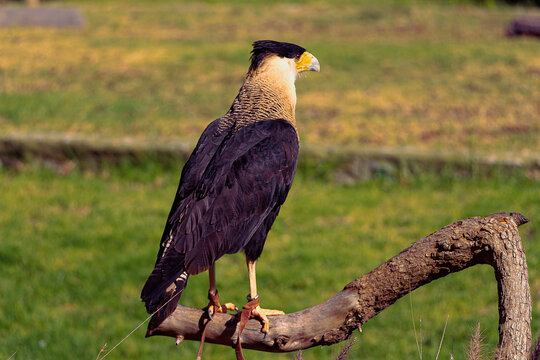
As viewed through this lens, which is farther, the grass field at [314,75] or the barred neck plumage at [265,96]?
the grass field at [314,75]

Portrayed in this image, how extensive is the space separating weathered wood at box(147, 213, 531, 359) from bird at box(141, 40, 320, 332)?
62mm

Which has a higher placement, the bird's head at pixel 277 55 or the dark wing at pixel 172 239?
the bird's head at pixel 277 55

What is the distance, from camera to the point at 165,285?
5.65 ft

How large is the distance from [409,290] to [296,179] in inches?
195

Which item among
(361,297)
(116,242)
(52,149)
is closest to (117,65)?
(52,149)

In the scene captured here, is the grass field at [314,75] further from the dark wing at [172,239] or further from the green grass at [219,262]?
the dark wing at [172,239]

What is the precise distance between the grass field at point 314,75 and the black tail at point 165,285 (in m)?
5.31

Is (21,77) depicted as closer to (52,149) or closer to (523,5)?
(52,149)

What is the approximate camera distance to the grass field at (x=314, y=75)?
7629 mm

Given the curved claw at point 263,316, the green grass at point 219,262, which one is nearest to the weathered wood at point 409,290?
the curved claw at point 263,316

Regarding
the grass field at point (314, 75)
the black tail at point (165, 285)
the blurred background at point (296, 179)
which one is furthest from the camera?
the grass field at point (314, 75)

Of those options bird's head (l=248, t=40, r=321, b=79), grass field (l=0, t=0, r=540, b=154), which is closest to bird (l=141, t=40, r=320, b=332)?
bird's head (l=248, t=40, r=321, b=79)

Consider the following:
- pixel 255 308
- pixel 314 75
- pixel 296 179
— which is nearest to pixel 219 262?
pixel 296 179

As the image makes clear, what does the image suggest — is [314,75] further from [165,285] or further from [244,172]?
[165,285]
